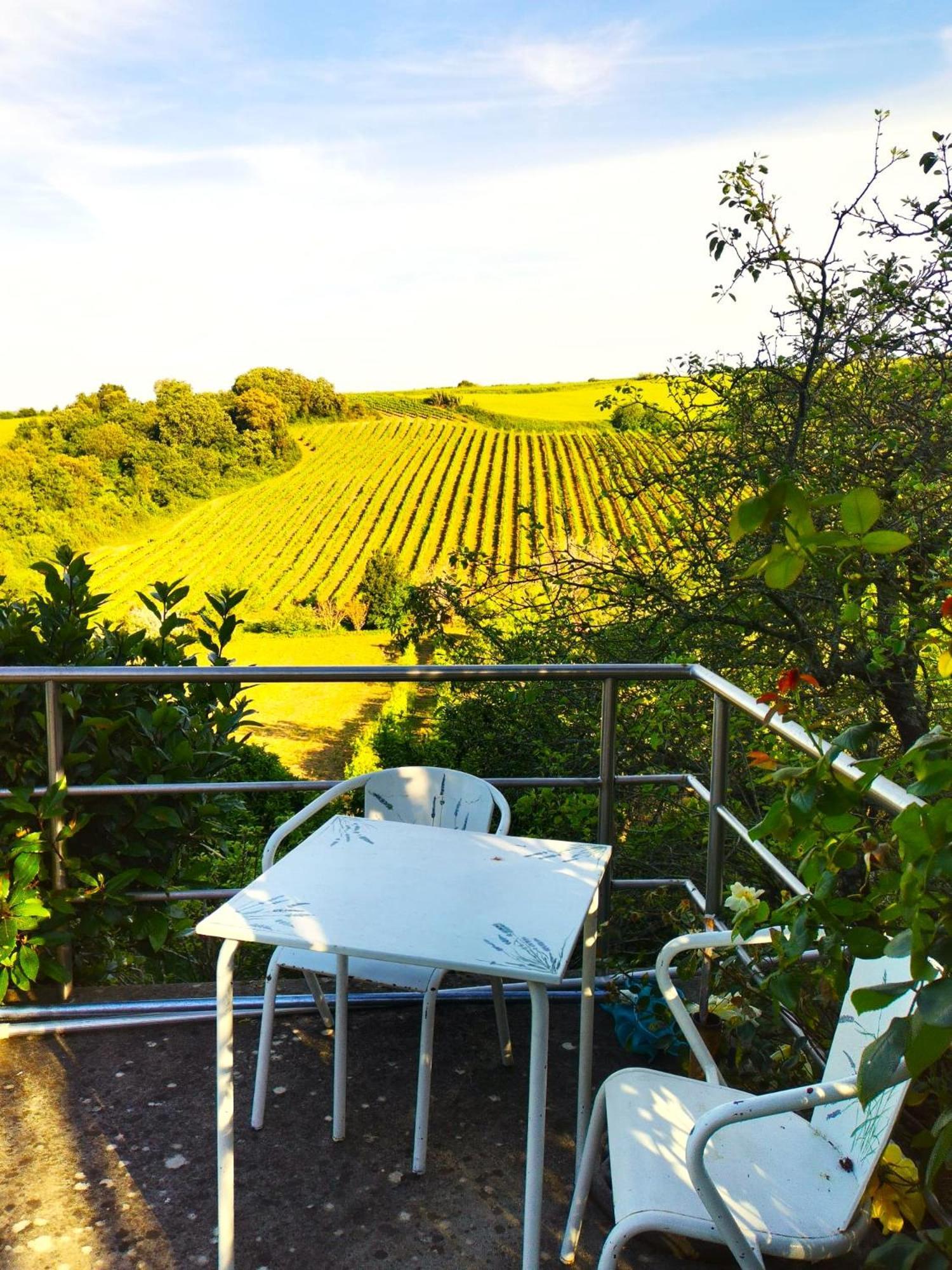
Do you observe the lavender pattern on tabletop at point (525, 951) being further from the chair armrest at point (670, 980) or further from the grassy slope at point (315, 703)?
the grassy slope at point (315, 703)

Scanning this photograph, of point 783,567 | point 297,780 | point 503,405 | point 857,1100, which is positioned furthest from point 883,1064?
point 503,405

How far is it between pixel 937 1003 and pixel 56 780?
2392 millimetres

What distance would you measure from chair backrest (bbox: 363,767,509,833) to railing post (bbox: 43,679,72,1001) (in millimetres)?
839

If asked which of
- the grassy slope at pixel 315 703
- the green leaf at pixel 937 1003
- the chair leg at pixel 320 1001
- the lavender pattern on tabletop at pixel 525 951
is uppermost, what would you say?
the green leaf at pixel 937 1003

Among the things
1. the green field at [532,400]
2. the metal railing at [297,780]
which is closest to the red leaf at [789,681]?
the metal railing at [297,780]

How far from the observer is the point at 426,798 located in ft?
8.46

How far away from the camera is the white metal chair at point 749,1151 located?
1285 millimetres

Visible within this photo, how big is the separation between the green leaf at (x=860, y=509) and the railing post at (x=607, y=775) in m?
1.92

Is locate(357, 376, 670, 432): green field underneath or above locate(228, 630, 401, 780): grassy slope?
above

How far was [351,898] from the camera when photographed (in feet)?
5.89

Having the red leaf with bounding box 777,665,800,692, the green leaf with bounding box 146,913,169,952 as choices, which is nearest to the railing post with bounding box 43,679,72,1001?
the green leaf with bounding box 146,913,169,952

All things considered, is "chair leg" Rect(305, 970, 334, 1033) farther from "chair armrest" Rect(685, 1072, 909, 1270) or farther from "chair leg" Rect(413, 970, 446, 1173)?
"chair armrest" Rect(685, 1072, 909, 1270)

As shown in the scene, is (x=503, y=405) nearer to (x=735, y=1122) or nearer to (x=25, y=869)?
(x=25, y=869)

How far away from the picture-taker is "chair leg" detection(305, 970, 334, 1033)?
97.7 inches
